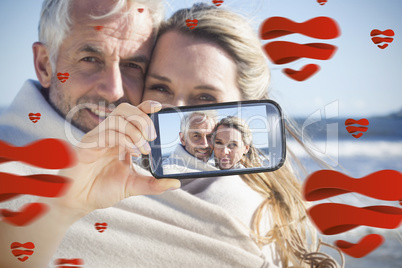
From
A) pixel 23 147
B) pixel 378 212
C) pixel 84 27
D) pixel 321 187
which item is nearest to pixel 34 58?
pixel 84 27

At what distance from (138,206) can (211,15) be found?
0.49 meters

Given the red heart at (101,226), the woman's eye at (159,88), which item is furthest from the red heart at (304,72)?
the red heart at (101,226)

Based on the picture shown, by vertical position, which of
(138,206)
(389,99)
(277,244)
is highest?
(389,99)

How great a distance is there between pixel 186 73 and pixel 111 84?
7.1 inches

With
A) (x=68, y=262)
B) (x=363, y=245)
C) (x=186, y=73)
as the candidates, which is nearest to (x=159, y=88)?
(x=186, y=73)

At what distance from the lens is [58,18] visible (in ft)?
2.88

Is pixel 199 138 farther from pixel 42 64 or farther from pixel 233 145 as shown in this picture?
pixel 42 64

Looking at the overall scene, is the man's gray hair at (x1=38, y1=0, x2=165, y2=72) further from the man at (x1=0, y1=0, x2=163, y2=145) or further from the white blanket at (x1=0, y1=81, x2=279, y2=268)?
the white blanket at (x1=0, y1=81, x2=279, y2=268)

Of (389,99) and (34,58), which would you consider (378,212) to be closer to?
(34,58)

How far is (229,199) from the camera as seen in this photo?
895mm

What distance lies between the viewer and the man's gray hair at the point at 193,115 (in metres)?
0.52

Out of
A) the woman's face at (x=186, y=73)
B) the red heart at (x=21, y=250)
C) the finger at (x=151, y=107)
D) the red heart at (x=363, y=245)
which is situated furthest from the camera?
the woman's face at (x=186, y=73)

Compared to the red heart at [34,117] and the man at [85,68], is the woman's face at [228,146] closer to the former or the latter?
the man at [85,68]

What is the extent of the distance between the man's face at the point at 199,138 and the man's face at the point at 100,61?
1.17 ft
